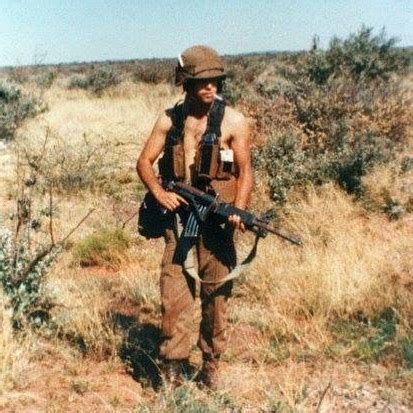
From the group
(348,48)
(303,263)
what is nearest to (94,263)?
(303,263)

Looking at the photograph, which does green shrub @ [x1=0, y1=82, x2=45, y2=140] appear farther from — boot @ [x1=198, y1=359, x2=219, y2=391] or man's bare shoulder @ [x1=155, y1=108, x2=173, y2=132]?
boot @ [x1=198, y1=359, x2=219, y2=391]

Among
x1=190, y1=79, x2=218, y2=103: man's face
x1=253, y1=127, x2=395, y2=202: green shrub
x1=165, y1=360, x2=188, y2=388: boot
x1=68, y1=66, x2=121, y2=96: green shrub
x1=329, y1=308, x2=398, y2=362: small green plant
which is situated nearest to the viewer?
x1=190, y1=79, x2=218, y2=103: man's face

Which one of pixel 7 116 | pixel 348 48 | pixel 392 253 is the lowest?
pixel 392 253

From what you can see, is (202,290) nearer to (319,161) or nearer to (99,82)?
(319,161)

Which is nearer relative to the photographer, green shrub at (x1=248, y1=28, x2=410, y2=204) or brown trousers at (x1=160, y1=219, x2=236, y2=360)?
brown trousers at (x1=160, y1=219, x2=236, y2=360)

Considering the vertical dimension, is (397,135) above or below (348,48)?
below

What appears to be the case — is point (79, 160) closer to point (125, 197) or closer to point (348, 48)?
point (125, 197)

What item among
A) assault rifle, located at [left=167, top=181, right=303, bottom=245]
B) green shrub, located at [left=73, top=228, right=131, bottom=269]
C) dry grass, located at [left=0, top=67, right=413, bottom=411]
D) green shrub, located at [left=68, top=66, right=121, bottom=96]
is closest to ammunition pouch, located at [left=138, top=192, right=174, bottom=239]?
assault rifle, located at [left=167, top=181, right=303, bottom=245]

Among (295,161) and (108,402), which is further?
(295,161)

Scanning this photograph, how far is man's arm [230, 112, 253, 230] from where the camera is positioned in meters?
3.58

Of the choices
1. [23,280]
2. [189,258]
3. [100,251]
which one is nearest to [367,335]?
[189,258]

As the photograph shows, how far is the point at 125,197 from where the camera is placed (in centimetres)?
880

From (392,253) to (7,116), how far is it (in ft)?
33.3

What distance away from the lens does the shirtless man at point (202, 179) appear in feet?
11.5
